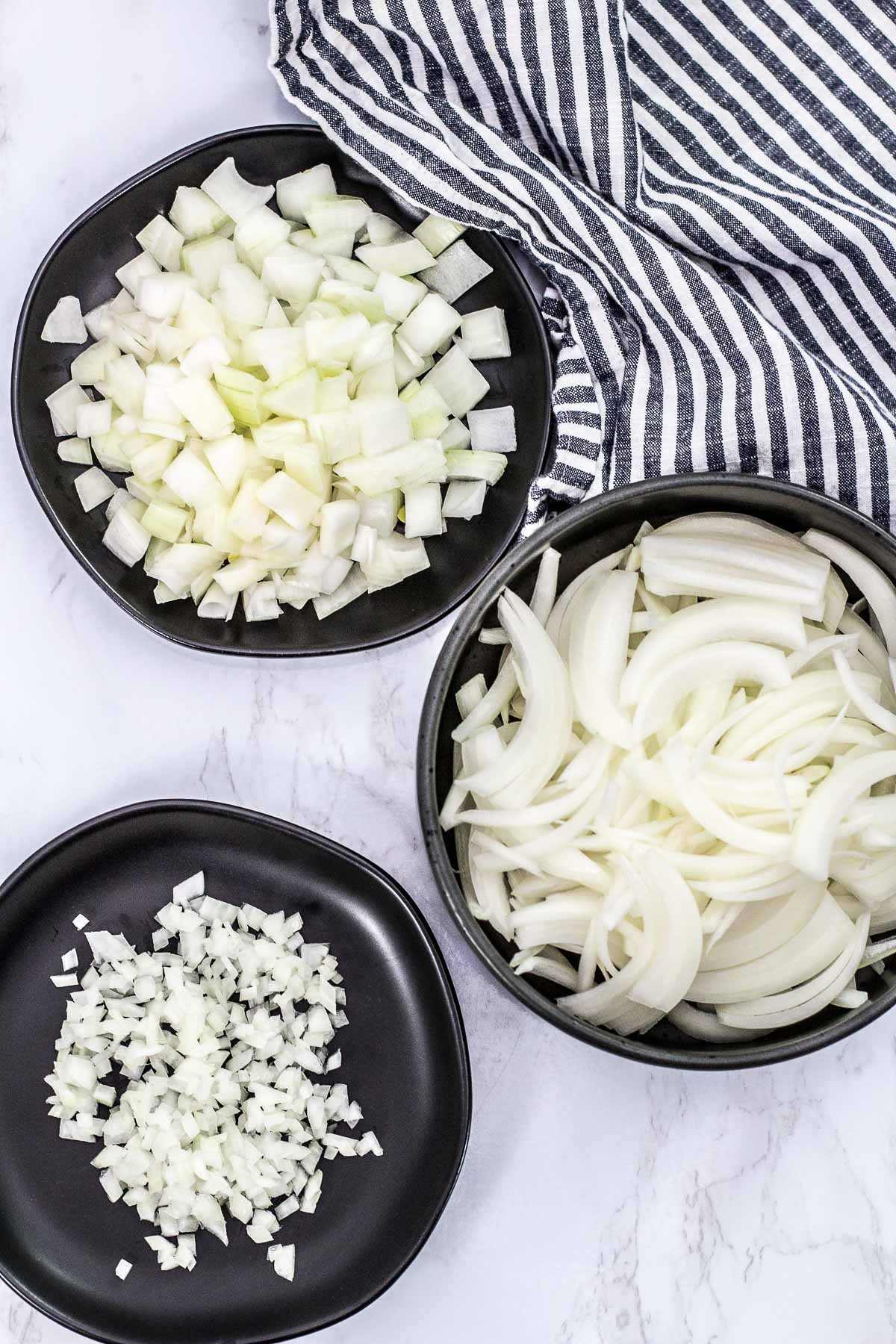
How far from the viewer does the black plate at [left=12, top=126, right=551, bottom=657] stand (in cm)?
113

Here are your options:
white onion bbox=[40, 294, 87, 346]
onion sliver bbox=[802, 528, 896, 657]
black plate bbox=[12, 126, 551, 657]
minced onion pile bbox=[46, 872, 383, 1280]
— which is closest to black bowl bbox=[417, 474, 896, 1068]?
onion sliver bbox=[802, 528, 896, 657]

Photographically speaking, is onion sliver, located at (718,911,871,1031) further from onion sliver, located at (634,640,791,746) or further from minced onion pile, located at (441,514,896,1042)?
onion sliver, located at (634,640,791,746)

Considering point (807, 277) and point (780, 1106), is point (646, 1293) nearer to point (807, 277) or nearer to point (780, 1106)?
point (780, 1106)

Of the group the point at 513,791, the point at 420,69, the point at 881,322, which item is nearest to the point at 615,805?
the point at 513,791

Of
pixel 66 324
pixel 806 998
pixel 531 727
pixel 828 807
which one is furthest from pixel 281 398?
pixel 806 998

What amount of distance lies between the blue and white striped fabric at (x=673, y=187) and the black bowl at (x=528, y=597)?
3.1 inches

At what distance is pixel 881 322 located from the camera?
1.16 m

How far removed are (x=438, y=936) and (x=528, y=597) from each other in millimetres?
400

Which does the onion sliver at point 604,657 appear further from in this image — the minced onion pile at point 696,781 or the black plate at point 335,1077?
the black plate at point 335,1077

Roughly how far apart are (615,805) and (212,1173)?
1.79ft

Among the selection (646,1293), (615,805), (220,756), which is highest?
(220,756)

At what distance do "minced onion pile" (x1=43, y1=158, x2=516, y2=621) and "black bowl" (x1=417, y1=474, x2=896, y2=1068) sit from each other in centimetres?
16

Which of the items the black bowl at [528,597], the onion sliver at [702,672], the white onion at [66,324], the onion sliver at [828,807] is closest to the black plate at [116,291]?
the white onion at [66,324]

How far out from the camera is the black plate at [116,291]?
113cm
